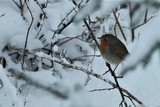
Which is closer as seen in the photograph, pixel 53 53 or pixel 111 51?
pixel 111 51

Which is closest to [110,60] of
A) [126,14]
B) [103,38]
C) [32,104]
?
[103,38]

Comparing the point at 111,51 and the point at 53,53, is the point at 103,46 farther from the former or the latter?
the point at 53,53

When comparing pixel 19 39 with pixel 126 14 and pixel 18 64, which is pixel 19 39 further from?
pixel 126 14

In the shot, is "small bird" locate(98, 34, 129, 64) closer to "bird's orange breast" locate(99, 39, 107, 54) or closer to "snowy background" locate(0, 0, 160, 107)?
"bird's orange breast" locate(99, 39, 107, 54)

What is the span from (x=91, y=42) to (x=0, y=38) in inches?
37.0

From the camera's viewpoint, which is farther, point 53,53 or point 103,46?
point 53,53

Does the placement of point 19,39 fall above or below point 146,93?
above

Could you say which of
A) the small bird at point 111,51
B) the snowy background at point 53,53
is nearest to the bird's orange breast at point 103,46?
the small bird at point 111,51

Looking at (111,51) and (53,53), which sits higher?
(53,53)

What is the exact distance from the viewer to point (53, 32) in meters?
3.20

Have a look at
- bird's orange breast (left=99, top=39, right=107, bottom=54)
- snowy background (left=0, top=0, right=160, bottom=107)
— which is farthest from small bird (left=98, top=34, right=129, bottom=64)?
snowy background (left=0, top=0, right=160, bottom=107)

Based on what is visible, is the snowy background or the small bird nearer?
the small bird

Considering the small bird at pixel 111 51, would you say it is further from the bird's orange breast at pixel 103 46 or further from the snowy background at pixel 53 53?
the snowy background at pixel 53 53

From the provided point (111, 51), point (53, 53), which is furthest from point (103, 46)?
point (53, 53)
